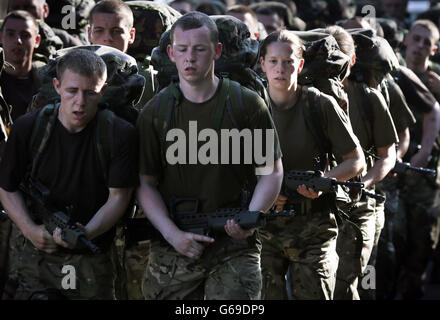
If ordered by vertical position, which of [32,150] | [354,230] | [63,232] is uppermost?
[32,150]

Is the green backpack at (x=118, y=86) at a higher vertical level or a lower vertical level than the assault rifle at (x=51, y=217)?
higher

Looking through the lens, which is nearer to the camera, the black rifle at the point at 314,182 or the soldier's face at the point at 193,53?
the soldier's face at the point at 193,53

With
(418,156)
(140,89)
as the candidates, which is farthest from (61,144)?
(418,156)

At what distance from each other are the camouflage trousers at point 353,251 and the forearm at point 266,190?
7.32 feet

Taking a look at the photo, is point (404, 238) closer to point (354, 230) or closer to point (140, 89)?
point (354, 230)

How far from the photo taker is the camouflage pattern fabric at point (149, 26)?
8930 millimetres

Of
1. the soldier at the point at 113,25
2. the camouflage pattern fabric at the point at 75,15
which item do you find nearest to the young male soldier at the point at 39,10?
the camouflage pattern fabric at the point at 75,15

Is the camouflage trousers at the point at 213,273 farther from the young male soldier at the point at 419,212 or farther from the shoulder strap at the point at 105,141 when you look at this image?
the young male soldier at the point at 419,212

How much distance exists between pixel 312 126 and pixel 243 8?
401 centimetres

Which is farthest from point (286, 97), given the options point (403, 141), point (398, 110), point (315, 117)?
point (403, 141)

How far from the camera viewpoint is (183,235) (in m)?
6.27

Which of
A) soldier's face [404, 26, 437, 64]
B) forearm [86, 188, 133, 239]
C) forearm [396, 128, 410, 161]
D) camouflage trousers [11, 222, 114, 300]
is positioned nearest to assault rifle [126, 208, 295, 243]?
forearm [86, 188, 133, 239]

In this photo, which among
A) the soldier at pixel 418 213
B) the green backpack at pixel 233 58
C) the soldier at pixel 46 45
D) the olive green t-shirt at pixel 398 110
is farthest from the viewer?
the soldier at pixel 418 213

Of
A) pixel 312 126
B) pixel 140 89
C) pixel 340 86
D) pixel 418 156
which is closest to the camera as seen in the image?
pixel 140 89
